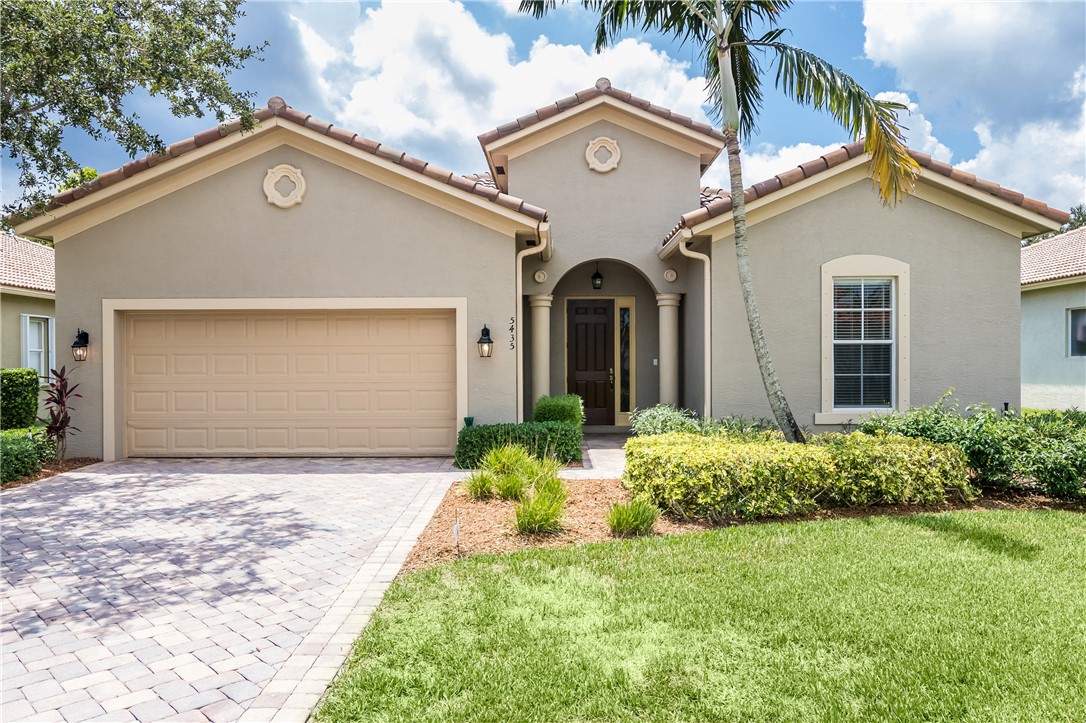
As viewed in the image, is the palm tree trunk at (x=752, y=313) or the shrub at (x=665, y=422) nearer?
the palm tree trunk at (x=752, y=313)

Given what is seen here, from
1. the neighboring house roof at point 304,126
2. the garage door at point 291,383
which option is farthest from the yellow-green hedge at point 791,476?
the neighboring house roof at point 304,126

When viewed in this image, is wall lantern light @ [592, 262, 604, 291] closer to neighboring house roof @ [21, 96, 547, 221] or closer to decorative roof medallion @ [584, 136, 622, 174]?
decorative roof medallion @ [584, 136, 622, 174]

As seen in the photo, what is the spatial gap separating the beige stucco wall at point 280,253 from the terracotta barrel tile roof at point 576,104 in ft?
9.86

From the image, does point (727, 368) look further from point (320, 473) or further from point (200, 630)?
point (200, 630)

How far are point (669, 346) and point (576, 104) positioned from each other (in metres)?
5.03

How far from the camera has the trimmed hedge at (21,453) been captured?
843cm

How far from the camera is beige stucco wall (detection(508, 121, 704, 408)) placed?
40.3ft

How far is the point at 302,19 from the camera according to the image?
35.9 feet

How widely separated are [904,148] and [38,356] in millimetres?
19515

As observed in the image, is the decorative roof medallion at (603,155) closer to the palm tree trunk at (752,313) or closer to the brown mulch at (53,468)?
the palm tree trunk at (752,313)

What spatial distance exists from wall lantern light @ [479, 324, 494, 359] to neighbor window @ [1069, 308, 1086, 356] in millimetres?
15749

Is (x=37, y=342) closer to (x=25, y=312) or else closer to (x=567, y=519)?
(x=25, y=312)

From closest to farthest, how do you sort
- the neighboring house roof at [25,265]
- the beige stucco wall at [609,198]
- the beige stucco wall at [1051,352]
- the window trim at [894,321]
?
1. the window trim at [894,321]
2. the beige stucco wall at [609,198]
3. the neighboring house roof at [25,265]
4. the beige stucco wall at [1051,352]

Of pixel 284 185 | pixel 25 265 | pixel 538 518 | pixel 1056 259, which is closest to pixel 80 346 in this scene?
pixel 284 185
